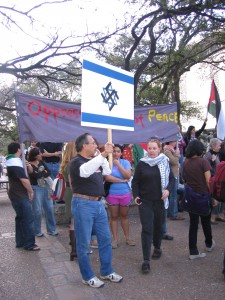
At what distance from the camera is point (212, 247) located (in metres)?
5.17

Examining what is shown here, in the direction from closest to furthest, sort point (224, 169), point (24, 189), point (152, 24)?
point (224, 169) < point (24, 189) < point (152, 24)

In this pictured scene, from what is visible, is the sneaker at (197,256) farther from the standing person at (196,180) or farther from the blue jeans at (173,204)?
the blue jeans at (173,204)

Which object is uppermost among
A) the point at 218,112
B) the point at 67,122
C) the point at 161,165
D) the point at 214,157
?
the point at 218,112

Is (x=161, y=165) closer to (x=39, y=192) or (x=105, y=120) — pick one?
(x=105, y=120)

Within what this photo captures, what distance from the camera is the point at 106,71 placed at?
3.84 m

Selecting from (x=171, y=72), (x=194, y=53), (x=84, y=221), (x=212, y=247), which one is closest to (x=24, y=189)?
(x=84, y=221)

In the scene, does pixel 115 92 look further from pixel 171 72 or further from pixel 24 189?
pixel 171 72

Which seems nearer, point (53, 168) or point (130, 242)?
point (130, 242)

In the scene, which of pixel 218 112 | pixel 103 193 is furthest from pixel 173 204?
pixel 103 193

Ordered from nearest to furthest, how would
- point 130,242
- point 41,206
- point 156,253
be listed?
point 156,253 < point 130,242 < point 41,206

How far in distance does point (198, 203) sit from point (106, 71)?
7.43 ft

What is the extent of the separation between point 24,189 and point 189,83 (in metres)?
30.0

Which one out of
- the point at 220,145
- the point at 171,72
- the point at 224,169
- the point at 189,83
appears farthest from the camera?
the point at 189,83

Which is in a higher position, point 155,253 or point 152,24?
point 152,24
